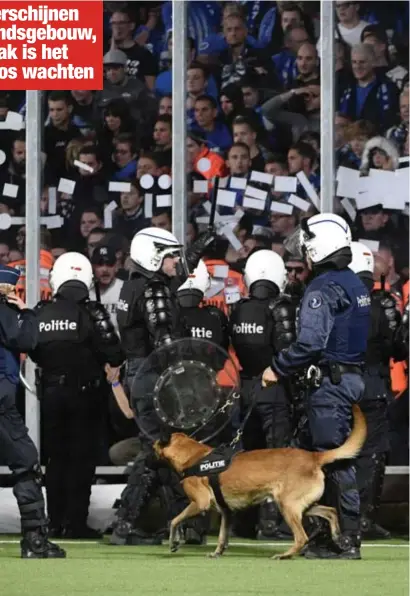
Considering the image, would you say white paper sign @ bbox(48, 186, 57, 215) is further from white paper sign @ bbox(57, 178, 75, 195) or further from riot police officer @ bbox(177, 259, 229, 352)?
riot police officer @ bbox(177, 259, 229, 352)

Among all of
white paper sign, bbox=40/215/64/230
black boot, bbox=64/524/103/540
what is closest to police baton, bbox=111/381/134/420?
black boot, bbox=64/524/103/540

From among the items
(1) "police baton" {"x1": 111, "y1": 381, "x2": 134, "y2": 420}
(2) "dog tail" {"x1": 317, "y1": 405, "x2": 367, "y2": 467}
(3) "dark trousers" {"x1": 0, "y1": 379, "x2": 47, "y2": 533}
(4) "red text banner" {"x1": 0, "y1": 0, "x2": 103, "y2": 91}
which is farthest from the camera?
(4) "red text banner" {"x1": 0, "y1": 0, "x2": 103, "y2": 91}

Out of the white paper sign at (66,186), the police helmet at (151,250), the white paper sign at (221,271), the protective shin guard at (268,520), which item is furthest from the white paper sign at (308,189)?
the protective shin guard at (268,520)

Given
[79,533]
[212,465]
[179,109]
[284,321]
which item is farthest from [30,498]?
[179,109]

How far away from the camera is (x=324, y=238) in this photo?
12.2 m

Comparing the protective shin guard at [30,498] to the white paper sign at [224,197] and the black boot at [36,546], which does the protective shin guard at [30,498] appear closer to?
the black boot at [36,546]

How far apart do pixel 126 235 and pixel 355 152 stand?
2.00 metres

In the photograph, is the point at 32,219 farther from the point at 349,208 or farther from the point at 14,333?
the point at 14,333

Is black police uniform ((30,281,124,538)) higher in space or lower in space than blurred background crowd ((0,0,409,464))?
lower

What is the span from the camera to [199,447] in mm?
12875

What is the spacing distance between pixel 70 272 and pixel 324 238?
9.84 feet

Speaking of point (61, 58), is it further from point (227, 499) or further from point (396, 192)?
point (227, 499)

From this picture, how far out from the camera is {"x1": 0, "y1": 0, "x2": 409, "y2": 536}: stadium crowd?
1641cm

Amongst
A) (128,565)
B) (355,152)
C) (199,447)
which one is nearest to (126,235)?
(355,152)
